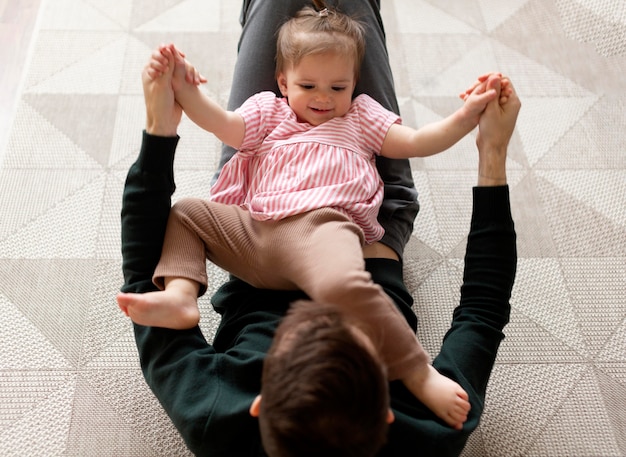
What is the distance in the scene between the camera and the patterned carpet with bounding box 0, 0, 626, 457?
1.17 m

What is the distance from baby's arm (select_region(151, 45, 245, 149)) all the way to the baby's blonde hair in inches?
6.0

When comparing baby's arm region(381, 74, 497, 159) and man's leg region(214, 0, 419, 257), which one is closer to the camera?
baby's arm region(381, 74, 497, 159)

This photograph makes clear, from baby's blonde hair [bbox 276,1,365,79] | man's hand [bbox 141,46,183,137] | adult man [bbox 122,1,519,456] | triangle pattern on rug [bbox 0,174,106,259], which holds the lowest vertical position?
triangle pattern on rug [bbox 0,174,106,259]

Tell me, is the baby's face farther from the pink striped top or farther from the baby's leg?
the baby's leg

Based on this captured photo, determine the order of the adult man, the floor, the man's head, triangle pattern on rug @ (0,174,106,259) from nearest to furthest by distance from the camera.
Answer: the man's head
the adult man
triangle pattern on rug @ (0,174,106,259)
the floor

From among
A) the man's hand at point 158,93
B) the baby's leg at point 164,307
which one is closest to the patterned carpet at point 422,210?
the baby's leg at point 164,307

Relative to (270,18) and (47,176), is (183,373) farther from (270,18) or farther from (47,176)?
(47,176)

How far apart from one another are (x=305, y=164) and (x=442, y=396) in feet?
1.42

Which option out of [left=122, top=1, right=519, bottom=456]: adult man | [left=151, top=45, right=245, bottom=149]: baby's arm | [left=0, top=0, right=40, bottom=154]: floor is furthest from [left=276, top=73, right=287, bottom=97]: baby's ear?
[left=0, top=0, right=40, bottom=154]: floor

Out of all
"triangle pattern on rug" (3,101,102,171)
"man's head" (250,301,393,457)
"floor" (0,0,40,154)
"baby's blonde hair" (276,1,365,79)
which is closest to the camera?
"man's head" (250,301,393,457)

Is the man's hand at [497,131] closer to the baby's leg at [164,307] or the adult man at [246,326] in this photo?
the adult man at [246,326]

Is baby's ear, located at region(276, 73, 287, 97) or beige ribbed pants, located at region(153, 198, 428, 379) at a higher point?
baby's ear, located at region(276, 73, 287, 97)

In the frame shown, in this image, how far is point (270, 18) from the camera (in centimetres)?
123

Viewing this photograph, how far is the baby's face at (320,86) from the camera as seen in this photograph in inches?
42.3
